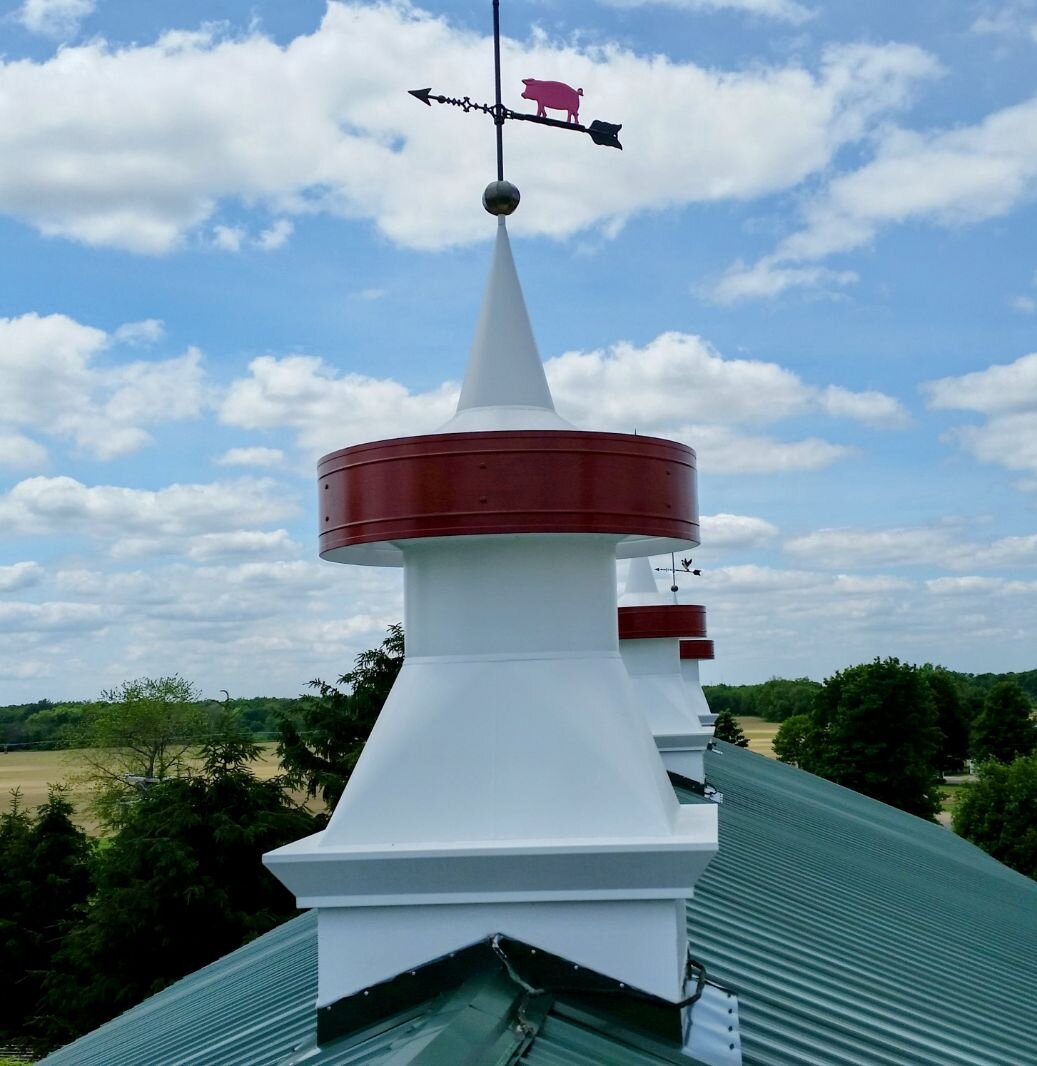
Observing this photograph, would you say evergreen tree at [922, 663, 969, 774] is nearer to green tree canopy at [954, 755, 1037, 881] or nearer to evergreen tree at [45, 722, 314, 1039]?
green tree canopy at [954, 755, 1037, 881]

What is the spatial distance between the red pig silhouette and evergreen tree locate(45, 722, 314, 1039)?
21092 millimetres

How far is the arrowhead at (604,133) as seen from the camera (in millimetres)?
5414

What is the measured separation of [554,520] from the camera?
439 cm

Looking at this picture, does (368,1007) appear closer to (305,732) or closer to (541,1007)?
(541,1007)

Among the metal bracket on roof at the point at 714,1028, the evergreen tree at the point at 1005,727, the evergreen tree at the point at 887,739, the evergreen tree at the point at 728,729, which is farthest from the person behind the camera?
the evergreen tree at the point at 728,729

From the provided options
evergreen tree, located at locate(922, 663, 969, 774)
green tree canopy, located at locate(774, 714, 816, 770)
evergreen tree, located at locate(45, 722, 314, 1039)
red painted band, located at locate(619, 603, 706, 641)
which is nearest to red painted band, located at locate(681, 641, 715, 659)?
red painted band, located at locate(619, 603, 706, 641)

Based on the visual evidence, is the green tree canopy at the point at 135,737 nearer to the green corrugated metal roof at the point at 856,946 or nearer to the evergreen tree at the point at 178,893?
the evergreen tree at the point at 178,893

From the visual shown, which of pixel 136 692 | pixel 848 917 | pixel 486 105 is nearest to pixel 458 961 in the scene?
pixel 486 105

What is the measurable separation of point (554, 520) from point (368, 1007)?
195 centimetres

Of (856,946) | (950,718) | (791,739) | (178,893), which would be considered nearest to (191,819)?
(178,893)

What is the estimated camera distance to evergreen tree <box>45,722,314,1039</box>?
77.3 feet

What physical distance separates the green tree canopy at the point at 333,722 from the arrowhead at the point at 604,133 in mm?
27820

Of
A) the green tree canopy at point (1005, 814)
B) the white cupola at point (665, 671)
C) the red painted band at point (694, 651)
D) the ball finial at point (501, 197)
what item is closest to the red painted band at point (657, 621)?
the white cupola at point (665, 671)

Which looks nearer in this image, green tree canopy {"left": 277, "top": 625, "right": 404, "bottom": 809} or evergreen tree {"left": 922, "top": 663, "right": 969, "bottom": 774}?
green tree canopy {"left": 277, "top": 625, "right": 404, "bottom": 809}
